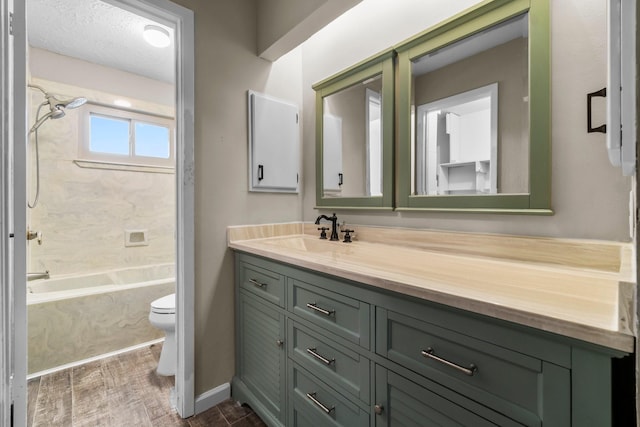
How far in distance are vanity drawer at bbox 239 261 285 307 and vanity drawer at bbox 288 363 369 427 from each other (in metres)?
0.31

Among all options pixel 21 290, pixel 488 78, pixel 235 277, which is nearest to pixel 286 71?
pixel 488 78

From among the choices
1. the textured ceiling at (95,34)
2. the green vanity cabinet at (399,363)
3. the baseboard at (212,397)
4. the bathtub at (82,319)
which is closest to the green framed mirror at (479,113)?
the green vanity cabinet at (399,363)

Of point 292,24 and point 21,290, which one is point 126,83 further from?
point 21,290

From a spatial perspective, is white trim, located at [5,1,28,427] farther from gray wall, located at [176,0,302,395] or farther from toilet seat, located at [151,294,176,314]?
toilet seat, located at [151,294,176,314]

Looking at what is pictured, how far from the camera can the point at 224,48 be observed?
168cm

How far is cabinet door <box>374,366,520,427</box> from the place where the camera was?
2.27 ft

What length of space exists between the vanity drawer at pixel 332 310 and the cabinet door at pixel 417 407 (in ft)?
0.43

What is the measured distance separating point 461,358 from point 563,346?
8.7 inches

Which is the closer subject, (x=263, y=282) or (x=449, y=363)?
(x=449, y=363)

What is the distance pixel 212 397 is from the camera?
164cm

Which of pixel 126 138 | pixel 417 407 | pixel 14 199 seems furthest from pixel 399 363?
pixel 126 138

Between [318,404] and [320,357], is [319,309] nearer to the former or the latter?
[320,357]

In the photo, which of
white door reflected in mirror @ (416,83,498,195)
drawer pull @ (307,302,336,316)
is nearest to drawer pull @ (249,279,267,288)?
drawer pull @ (307,302,336,316)

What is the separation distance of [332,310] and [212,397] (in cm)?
112
